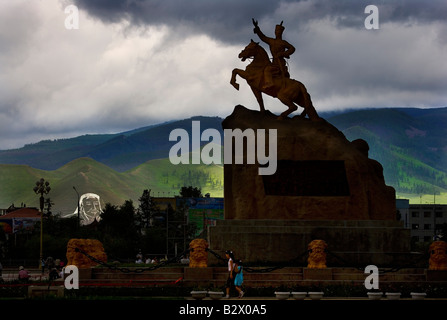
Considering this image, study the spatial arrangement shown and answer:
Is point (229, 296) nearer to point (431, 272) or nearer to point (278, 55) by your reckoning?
point (431, 272)

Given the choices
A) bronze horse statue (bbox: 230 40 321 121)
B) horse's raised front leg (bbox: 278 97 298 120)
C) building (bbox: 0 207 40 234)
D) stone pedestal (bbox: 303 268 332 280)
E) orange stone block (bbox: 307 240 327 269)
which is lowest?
stone pedestal (bbox: 303 268 332 280)

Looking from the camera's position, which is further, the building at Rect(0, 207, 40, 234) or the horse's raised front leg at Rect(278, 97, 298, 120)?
the building at Rect(0, 207, 40, 234)

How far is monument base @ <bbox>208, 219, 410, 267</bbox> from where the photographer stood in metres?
29.1

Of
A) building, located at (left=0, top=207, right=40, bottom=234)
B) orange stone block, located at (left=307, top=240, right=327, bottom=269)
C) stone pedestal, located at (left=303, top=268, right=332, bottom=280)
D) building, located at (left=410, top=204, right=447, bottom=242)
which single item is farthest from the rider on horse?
building, located at (left=410, top=204, right=447, bottom=242)

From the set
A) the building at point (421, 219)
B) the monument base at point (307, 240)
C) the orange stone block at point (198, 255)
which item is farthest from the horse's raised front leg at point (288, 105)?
the building at point (421, 219)

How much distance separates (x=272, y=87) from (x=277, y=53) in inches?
51.3

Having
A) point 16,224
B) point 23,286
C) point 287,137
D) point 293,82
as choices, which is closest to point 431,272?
point 287,137

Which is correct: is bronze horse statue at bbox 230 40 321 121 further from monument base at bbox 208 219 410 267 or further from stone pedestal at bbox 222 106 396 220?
monument base at bbox 208 219 410 267

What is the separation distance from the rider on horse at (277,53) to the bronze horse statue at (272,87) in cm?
16

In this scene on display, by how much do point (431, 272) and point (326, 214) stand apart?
4.60 m

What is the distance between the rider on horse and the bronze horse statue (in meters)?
0.16

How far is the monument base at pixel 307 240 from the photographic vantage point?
95.5 feet

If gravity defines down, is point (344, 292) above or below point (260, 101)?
below
